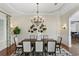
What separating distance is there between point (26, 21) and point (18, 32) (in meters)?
1.11

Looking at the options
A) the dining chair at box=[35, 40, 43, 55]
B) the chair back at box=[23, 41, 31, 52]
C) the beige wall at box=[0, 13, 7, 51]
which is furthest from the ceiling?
the dining chair at box=[35, 40, 43, 55]

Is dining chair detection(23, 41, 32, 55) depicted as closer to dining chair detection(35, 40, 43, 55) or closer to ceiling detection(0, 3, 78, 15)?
dining chair detection(35, 40, 43, 55)

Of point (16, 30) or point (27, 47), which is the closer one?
point (27, 47)

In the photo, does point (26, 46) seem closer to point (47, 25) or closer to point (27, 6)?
point (27, 6)

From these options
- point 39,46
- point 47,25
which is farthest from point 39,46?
point 47,25

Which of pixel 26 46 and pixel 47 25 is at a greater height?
pixel 47 25

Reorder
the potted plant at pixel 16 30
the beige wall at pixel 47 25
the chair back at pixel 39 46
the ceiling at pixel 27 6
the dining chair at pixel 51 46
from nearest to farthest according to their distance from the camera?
the chair back at pixel 39 46 → the dining chair at pixel 51 46 → the ceiling at pixel 27 6 → the potted plant at pixel 16 30 → the beige wall at pixel 47 25

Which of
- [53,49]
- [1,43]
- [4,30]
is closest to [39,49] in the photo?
[53,49]

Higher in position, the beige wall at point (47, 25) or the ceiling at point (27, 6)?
the ceiling at point (27, 6)

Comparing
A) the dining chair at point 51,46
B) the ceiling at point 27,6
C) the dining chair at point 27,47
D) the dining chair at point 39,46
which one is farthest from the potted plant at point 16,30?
the dining chair at point 51,46

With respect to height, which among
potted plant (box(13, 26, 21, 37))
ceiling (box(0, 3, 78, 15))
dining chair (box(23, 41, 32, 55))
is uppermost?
ceiling (box(0, 3, 78, 15))

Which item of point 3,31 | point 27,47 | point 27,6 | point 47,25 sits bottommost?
point 27,47

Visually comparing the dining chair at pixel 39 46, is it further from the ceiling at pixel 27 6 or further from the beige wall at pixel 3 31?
the beige wall at pixel 3 31

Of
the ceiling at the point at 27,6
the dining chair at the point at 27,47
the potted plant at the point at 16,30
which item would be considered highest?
the ceiling at the point at 27,6
